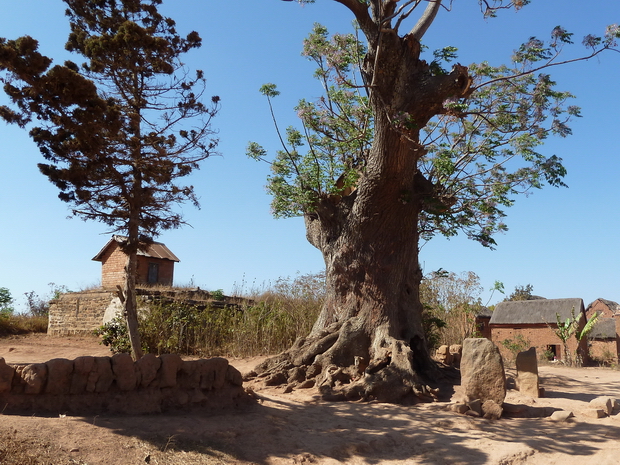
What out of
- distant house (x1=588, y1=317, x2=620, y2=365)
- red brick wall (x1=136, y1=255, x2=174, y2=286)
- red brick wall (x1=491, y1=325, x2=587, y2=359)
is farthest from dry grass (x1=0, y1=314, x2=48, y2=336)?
distant house (x1=588, y1=317, x2=620, y2=365)


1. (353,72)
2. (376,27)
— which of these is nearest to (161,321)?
(353,72)

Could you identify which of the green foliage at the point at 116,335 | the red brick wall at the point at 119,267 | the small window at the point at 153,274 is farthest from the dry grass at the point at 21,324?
the green foliage at the point at 116,335

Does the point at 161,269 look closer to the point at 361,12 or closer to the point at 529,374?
the point at 361,12

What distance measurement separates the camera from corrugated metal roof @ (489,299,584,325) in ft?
76.3

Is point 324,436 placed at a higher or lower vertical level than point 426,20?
lower

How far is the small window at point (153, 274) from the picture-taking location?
2480 cm

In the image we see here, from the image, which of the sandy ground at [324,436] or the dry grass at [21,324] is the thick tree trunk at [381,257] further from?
the dry grass at [21,324]

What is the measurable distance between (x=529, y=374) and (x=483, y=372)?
5.31 feet

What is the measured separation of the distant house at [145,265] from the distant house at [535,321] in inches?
618

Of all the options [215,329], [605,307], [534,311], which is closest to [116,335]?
[215,329]

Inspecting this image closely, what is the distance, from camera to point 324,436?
609cm

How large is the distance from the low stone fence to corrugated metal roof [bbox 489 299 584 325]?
64.5 feet

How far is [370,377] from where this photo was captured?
827cm

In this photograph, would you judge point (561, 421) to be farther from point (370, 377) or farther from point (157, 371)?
point (157, 371)
